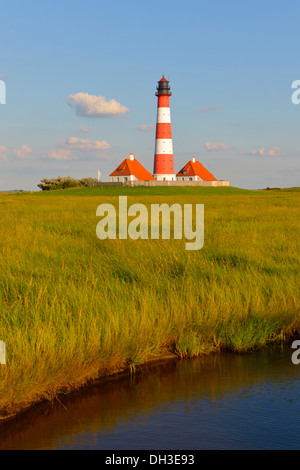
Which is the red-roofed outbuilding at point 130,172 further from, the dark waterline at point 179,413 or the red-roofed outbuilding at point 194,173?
the dark waterline at point 179,413

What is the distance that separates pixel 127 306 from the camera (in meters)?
7.25

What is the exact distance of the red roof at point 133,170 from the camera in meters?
88.2

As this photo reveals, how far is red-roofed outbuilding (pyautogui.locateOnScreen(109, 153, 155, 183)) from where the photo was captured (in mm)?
87812

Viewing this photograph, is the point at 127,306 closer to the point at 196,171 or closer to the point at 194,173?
the point at 194,173

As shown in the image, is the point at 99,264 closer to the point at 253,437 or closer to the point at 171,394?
the point at 171,394

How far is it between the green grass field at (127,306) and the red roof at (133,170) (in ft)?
251

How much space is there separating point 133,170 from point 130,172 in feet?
3.76

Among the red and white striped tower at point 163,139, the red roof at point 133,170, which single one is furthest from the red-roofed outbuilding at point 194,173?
the red and white striped tower at point 163,139

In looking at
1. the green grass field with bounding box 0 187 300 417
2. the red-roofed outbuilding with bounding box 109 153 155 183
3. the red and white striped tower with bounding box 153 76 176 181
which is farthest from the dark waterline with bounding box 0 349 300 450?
the red-roofed outbuilding with bounding box 109 153 155 183

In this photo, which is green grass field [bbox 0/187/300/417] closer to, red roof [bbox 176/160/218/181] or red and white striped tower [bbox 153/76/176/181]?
red and white striped tower [bbox 153/76/176/181]

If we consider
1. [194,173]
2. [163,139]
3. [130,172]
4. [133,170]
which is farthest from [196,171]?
[163,139]

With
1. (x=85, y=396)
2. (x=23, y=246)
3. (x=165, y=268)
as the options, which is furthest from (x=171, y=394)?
(x=23, y=246)
